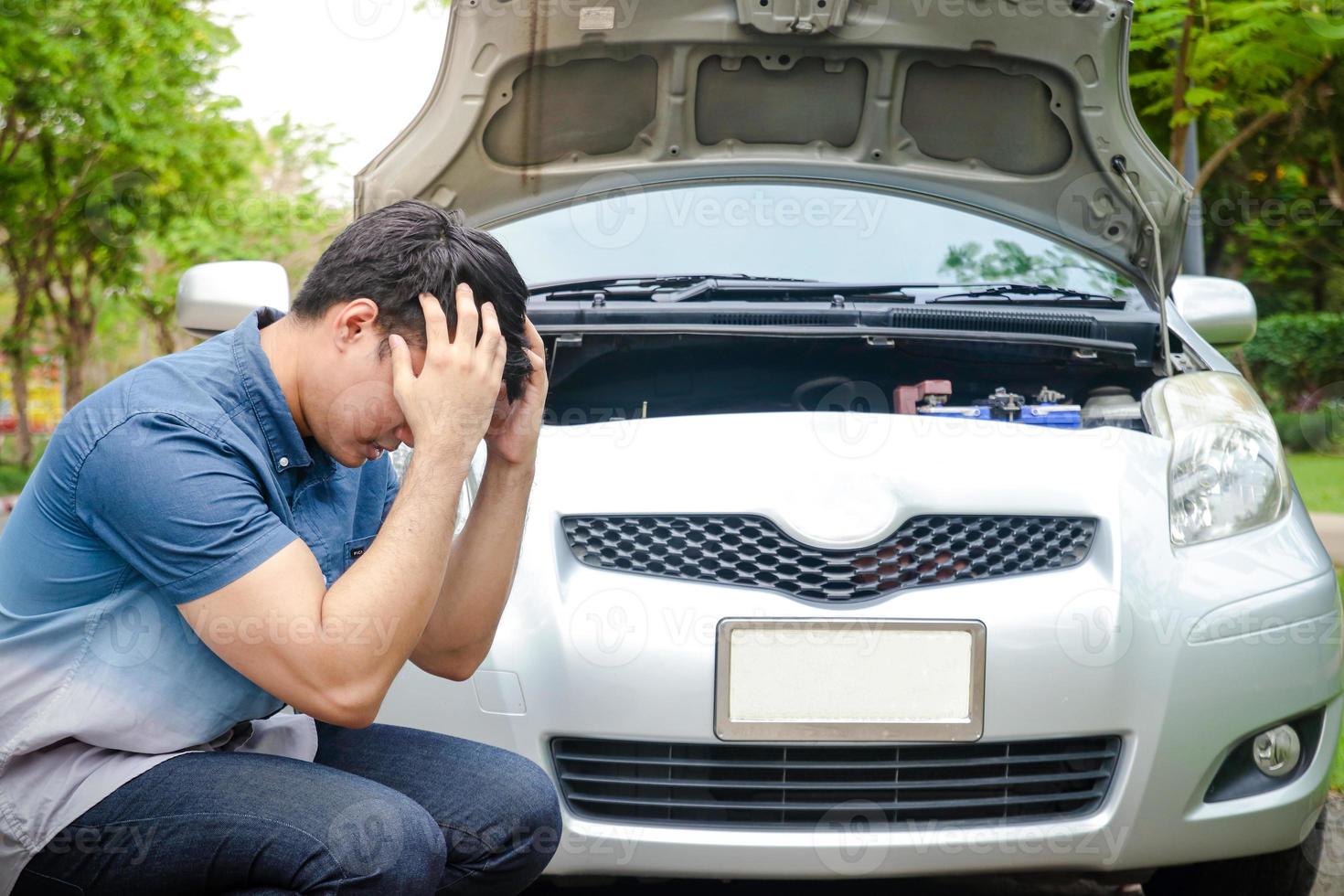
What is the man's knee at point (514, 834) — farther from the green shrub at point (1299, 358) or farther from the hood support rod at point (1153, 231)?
the green shrub at point (1299, 358)

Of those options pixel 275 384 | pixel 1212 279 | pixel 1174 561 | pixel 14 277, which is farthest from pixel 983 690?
pixel 14 277

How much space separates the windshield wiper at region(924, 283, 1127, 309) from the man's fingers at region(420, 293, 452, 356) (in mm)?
1568

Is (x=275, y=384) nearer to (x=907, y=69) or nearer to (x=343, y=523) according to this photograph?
(x=343, y=523)

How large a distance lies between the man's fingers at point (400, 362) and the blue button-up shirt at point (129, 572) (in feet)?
0.55

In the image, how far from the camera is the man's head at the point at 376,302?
1539 millimetres

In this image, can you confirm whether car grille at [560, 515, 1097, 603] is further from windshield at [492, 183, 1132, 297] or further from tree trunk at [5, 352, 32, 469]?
tree trunk at [5, 352, 32, 469]

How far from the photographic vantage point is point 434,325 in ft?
5.02

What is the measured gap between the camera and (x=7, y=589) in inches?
60.6

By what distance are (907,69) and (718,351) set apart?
0.92 meters

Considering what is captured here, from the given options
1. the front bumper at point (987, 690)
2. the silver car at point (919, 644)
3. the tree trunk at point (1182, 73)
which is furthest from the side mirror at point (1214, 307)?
the tree trunk at point (1182, 73)

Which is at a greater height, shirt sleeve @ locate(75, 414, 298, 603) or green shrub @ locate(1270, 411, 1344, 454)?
shirt sleeve @ locate(75, 414, 298, 603)

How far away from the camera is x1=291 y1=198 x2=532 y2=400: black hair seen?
1.54 m

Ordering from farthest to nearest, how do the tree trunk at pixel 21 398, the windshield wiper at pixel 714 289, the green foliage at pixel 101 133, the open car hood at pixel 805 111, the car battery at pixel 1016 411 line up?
the tree trunk at pixel 21 398, the green foliage at pixel 101 133, the open car hood at pixel 805 111, the windshield wiper at pixel 714 289, the car battery at pixel 1016 411

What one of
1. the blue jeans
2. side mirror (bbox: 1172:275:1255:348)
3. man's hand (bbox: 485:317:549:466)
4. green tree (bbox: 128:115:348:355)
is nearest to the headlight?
side mirror (bbox: 1172:275:1255:348)
